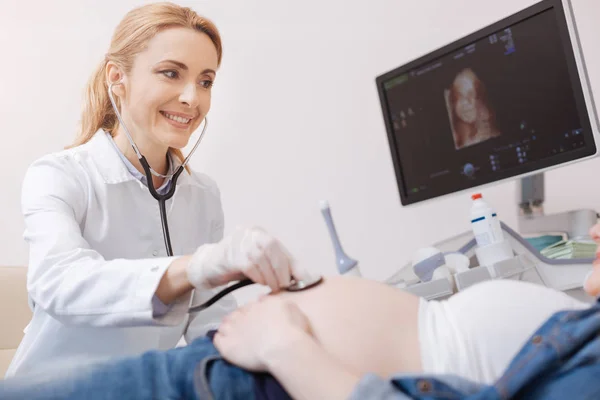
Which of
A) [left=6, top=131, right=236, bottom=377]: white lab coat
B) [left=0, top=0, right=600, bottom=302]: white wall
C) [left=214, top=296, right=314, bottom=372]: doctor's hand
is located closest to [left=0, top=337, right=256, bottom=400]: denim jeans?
[left=214, top=296, right=314, bottom=372]: doctor's hand

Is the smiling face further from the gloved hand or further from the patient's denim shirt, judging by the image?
the patient's denim shirt

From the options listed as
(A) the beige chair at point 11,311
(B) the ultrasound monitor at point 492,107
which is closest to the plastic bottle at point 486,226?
(B) the ultrasound monitor at point 492,107

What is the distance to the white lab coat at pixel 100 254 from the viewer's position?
1015mm

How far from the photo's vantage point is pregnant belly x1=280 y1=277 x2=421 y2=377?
0.71m

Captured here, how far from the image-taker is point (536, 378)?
609 millimetres

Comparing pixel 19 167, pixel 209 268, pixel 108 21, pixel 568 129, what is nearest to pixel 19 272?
pixel 19 167

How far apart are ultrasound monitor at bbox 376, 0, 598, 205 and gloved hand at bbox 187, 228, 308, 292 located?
Answer: 3.13 feet

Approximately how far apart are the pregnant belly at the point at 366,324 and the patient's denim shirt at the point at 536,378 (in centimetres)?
9

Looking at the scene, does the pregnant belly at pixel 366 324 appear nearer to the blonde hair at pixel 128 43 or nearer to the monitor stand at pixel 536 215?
the blonde hair at pixel 128 43

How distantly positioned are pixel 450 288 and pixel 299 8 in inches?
54.5

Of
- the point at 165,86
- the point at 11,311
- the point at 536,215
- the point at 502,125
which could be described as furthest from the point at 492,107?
the point at 11,311

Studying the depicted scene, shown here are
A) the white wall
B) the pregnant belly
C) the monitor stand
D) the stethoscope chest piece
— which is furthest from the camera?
the white wall

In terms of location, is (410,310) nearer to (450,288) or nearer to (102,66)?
(450,288)

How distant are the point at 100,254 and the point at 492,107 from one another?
1.11 meters
